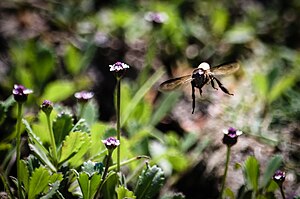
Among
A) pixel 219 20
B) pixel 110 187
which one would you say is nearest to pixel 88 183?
pixel 110 187

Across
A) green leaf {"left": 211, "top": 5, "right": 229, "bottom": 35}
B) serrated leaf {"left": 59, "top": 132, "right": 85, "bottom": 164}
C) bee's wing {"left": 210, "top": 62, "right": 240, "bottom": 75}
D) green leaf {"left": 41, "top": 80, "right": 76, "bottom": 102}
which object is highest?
bee's wing {"left": 210, "top": 62, "right": 240, "bottom": 75}

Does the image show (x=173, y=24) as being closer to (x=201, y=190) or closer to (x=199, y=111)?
(x=199, y=111)

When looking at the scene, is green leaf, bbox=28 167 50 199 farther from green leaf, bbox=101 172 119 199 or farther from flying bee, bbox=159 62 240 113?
flying bee, bbox=159 62 240 113

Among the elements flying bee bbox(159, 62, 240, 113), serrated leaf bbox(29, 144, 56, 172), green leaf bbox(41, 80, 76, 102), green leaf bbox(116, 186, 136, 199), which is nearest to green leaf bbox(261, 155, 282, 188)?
flying bee bbox(159, 62, 240, 113)

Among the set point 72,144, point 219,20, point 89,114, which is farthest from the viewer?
point 219,20

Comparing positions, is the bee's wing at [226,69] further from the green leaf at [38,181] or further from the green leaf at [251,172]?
the green leaf at [38,181]

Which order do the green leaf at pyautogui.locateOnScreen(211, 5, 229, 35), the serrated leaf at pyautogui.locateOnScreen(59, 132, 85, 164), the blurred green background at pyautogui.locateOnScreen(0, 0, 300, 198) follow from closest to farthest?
the serrated leaf at pyautogui.locateOnScreen(59, 132, 85, 164)
the blurred green background at pyautogui.locateOnScreen(0, 0, 300, 198)
the green leaf at pyautogui.locateOnScreen(211, 5, 229, 35)

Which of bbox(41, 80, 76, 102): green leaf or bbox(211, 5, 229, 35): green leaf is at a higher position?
bbox(41, 80, 76, 102): green leaf

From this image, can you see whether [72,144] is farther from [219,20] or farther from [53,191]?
[219,20]
